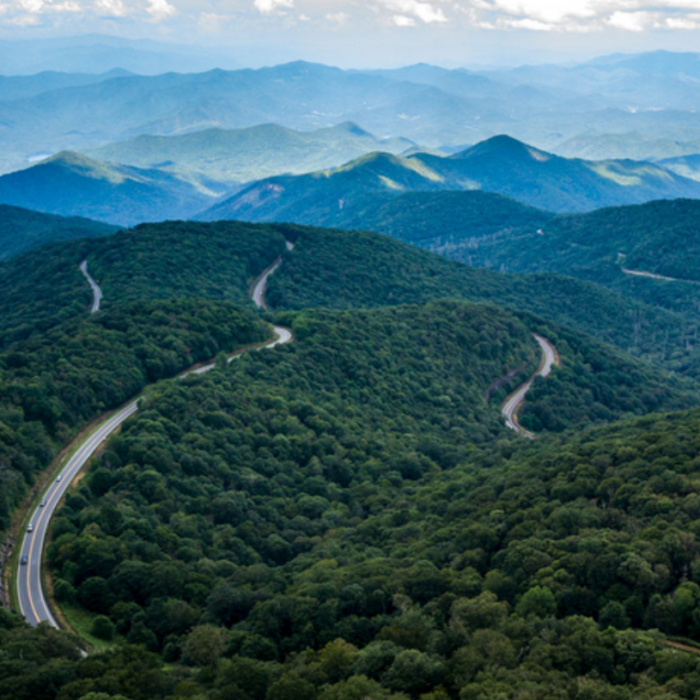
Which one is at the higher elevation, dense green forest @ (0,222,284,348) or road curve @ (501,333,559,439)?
dense green forest @ (0,222,284,348)

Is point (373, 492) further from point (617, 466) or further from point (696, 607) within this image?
point (696, 607)

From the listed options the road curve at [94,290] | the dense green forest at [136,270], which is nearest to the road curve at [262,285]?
the dense green forest at [136,270]

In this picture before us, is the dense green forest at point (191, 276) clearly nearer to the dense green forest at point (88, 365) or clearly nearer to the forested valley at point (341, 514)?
the forested valley at point (341, 514)

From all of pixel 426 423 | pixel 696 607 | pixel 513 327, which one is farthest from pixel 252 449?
pixel 513 327

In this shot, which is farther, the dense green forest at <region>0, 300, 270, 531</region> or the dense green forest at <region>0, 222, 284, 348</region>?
the dense green forest at <region>0, 222, 284, 348</region>

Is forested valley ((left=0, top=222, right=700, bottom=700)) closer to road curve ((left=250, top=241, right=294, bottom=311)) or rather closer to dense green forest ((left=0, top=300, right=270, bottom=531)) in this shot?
dense green forest ((left=0, top=300, right=270, bottom=531))

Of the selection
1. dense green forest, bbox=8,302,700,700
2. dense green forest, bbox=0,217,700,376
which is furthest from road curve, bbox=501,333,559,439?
dense green forest, bbox=0,217,700,376
